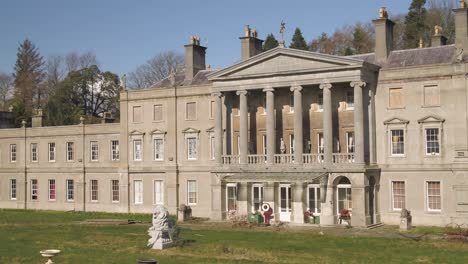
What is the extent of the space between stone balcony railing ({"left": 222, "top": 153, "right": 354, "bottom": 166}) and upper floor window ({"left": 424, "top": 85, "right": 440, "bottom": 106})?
5.40m

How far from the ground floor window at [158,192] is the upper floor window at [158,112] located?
4748 millimetres

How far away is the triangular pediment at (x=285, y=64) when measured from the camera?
38.5 metres

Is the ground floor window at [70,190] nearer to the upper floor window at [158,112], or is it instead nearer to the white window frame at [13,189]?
the white window frame at [13,189]

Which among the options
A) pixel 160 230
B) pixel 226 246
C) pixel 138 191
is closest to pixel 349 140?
pixel 226 246

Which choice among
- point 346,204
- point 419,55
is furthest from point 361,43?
point 346,204

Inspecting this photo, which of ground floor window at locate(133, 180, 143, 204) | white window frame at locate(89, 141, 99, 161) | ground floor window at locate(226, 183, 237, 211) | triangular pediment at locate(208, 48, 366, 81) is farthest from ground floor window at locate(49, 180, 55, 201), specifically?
triangular pediment at locate(208, 48, 366, 81)

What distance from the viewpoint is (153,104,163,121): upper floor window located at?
4797 centimetres

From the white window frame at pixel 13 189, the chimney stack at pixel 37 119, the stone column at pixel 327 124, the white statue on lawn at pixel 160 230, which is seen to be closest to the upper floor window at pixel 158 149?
the stone column at pixel 327 124

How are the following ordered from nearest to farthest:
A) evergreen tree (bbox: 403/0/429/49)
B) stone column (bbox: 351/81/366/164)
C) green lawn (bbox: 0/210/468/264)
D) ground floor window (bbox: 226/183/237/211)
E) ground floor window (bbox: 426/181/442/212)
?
1. green lawn (bbox: 0/210/468/264)
2. ground floor window (bbox: 426/181/442/212)
3. stone column (bbox: 351/81/366/164)
4. ground floor window (bbox: 226/183/237/211)
5. evergreen tree (bbox: 403/0/429/49)

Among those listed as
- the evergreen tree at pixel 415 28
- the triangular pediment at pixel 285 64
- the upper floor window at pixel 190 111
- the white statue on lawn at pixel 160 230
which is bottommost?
the white statue on lawn at pixel 160 230

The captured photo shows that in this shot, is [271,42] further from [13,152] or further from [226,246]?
[226,246]

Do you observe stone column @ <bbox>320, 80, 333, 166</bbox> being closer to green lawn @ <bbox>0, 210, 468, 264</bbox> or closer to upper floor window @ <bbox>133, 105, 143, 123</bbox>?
green lawn @ <bbox>0, 210, 468, 264</bbox>

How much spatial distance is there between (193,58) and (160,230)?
22469 mm

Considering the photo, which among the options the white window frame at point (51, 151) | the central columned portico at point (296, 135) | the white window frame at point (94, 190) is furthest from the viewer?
the white window frame at point (51, 151)
